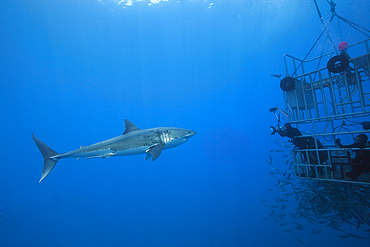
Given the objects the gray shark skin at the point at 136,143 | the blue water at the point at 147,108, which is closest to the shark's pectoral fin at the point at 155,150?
the gray shark skin at the point at 136,143

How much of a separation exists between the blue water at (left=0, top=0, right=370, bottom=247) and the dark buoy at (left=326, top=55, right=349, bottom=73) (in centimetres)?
1410

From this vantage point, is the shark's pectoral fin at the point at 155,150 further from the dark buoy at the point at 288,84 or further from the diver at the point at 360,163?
the diver at the point at 360,163

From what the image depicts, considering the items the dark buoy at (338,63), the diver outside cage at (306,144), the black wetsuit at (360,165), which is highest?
the dark buoy at (338,63)

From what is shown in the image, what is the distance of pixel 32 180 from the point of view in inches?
897

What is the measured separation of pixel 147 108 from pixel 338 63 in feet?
96.6

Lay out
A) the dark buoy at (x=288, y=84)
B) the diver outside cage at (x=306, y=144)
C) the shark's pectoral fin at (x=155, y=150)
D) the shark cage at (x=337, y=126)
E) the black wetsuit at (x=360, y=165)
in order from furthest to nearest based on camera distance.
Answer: the dark buoy at (x=288, y=84) → the diver outside cage at (x=306, y=144) → the shark's pectoral fin at (x=155, y=150) → the shark cage at (x=337, y=126) → the black wetsuit at (x=360, y=165)

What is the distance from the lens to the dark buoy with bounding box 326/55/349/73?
13.8 ft

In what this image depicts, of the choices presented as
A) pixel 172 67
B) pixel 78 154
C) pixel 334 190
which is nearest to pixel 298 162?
pixel 334 190

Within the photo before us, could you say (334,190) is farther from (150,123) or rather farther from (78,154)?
(150,123)

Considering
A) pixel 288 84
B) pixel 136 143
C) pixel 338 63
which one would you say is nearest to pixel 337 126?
pixel 338 63

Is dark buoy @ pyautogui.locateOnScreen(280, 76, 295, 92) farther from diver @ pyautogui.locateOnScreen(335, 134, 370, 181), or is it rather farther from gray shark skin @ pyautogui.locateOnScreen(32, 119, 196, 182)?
gray shark skin @ pyautogui.locateOnScreen(32, 119, 196, 182)

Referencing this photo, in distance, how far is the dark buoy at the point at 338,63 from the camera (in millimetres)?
4198

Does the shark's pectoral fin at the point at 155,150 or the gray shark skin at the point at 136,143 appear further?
the gray shark skin at the point at 136,143

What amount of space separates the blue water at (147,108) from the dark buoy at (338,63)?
1410 centimetres
